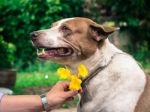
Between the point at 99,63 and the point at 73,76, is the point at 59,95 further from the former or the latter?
the point at 99,63

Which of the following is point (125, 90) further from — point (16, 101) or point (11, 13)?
point (11, 13)

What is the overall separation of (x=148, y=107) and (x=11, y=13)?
768cm

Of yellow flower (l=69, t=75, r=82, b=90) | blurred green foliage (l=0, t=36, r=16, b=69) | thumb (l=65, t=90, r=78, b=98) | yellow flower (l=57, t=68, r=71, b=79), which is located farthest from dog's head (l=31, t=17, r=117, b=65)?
blurred green foliage (l=0, t=36, r=16, b=69)

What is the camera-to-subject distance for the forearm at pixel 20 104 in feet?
14.1

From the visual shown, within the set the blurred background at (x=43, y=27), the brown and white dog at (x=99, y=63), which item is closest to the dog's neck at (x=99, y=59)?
the brown and white dog at (x=99, y=63)

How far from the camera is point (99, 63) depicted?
502 cm

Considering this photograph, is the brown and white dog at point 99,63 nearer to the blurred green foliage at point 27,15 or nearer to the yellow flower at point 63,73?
the yellow flower at point 63,73

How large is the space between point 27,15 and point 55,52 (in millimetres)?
7476

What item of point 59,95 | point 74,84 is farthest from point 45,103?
point 74,84

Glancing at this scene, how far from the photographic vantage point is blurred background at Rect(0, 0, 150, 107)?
34.7 ft

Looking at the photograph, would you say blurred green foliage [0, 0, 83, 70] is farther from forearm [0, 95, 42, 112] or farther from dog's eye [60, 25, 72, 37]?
forearm [0, 95, 42, 112]

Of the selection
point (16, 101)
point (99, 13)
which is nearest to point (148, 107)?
point (16, 101)

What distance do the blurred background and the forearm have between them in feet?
18.6

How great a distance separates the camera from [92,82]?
5004 millimetres
